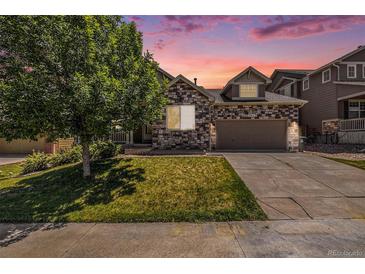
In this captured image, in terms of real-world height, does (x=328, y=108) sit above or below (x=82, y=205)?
above

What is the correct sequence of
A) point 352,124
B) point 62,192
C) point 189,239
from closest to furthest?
point 189,239 → point 62,192 → point 352,124

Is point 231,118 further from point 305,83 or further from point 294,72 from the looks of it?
point 294,72

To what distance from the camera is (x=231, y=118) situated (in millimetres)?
17078

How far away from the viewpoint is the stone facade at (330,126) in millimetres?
21500

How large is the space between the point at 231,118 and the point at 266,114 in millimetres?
2622

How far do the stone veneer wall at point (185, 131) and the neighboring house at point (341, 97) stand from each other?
13.6m

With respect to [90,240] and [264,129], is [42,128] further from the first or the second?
[264,129]

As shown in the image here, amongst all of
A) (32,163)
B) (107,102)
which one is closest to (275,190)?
(107,102)

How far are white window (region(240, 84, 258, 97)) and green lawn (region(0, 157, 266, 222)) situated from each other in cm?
806

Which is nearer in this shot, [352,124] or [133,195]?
[133,195]

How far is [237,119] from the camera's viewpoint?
56.1 feet

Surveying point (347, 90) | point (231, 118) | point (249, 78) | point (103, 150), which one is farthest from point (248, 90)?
point (103, 150)
